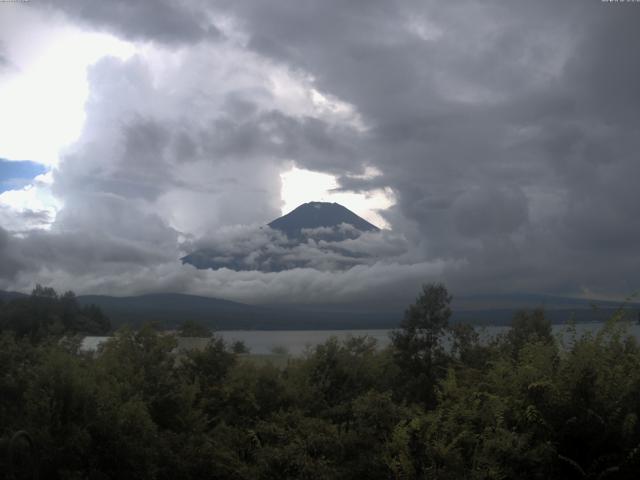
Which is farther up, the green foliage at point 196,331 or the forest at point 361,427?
the green foliage at point 196,331

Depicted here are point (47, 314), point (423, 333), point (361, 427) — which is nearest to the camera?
point (361, 427)

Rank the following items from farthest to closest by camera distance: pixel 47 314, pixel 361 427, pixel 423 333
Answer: pixel 47 314 < pixel 423 333 < pixel 361 427

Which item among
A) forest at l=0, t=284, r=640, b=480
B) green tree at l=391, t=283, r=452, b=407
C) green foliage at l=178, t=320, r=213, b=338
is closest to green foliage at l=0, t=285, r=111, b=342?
green foliage at l=178, t=320, r=213, b=338

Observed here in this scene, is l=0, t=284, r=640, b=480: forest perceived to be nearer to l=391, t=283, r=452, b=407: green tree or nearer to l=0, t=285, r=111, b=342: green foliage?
l=391, t=283, r=452, b=407: green tree

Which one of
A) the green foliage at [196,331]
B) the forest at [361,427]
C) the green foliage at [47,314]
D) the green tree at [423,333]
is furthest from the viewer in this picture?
the green foliage at [47,314]

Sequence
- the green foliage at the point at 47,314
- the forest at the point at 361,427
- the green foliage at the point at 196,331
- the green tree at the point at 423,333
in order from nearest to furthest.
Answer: the forest at the point at 361,427
the green foliage at the point at 196,331
the green tree at the point at 423,333
the green foliage at the point at 47,314

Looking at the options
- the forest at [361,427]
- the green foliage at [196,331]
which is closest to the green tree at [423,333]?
the green foliage at [196,331]

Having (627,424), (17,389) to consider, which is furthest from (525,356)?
(17,389)

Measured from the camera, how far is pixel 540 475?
7805 millimetres

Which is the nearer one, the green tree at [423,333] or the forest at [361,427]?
the forest at [361,427]

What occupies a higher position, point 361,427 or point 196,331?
point 196,331

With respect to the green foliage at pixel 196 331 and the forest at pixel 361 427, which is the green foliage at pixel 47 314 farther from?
the forest at pixel 361 427

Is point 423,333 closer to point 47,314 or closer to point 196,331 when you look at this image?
point 196,331

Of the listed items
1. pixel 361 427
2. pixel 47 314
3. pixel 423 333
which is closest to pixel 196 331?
pixel 423 333
